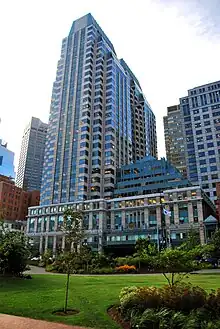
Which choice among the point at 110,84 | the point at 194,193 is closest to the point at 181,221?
the point at 194,193

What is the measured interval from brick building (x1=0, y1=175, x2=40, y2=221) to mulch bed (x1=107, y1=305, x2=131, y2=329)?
124319 millimetres

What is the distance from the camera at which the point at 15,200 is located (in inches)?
5546

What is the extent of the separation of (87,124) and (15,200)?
55.8 m

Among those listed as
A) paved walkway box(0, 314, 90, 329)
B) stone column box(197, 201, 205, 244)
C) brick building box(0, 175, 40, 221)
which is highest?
brick building box(0, 175, 40, 221)

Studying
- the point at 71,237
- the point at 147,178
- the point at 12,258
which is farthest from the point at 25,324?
the point at 147,178

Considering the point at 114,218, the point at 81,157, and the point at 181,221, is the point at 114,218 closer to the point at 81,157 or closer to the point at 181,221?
the point at 181,221

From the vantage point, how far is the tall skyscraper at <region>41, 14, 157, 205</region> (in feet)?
368

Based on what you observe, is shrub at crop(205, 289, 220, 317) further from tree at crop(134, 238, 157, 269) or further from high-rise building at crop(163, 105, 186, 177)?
high-rise building at crop(163, 105, 186, 177)

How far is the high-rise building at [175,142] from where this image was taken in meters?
182

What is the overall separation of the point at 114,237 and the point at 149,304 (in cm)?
8044

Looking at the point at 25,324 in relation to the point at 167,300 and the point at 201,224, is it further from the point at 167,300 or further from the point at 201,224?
the point at 201,224

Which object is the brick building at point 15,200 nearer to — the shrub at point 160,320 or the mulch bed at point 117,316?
the mulch bed at point 117,316

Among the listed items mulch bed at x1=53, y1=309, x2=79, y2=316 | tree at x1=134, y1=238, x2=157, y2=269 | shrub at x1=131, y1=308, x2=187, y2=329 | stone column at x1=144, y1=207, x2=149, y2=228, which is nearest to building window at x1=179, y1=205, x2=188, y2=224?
stone column at x1=144, y1=207, x2=149, y2=228

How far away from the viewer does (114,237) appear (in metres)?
92.9
